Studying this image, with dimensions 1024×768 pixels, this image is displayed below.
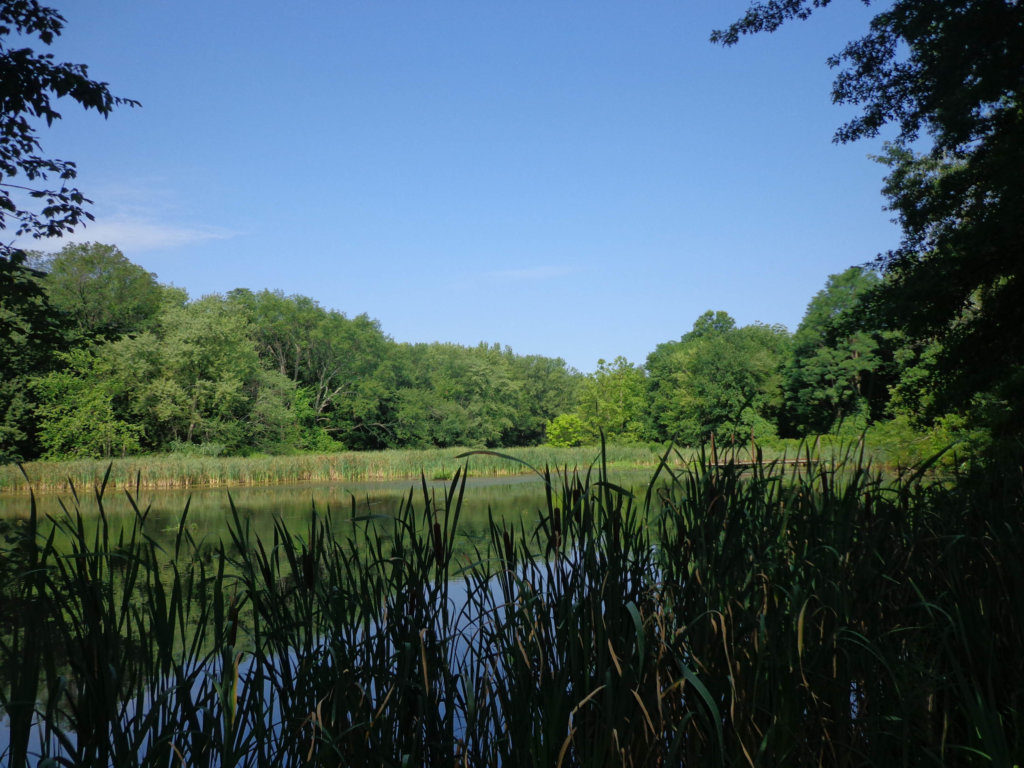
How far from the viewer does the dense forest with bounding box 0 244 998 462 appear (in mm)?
26406

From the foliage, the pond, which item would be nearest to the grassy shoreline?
the pond

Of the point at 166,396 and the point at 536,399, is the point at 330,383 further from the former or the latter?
the point at 536,399


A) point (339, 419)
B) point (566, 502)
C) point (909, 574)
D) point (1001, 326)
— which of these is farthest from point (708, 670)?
point (339, 419)

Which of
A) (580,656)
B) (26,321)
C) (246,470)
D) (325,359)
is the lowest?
(246,470)

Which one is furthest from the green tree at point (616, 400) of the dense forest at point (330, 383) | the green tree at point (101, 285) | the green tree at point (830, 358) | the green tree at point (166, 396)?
the green tree at point (101, 285)

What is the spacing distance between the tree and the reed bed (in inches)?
190

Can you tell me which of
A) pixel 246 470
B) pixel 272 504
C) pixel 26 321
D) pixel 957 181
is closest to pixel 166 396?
pixel 246 470

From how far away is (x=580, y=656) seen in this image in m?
1.99

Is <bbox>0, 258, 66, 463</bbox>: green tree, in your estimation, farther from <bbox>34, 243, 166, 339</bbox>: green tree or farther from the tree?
<bbox>34, 243, 166, 339</bbox>: green tree

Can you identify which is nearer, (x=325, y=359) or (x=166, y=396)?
(x=166, y=396)

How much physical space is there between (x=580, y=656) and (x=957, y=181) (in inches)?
284

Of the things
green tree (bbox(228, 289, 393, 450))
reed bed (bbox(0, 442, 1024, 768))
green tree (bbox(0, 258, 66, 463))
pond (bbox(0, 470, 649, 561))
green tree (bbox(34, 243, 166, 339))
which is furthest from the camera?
green tree (bbox(228, 289, 393, 450))

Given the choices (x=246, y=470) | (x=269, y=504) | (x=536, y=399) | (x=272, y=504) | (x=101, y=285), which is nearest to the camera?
(x=272, y=504)

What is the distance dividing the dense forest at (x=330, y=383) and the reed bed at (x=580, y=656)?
11.8 meters
